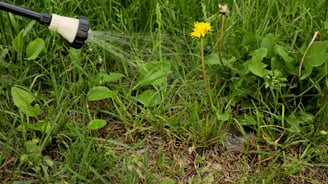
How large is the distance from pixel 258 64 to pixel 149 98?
39 centimetres

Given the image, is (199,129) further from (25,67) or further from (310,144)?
(25,67)

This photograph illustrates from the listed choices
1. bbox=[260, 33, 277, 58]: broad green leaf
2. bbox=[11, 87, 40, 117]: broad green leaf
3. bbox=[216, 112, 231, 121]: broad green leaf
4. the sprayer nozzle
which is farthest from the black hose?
bbox=[260, 33, 277, 58]: broad green leaf

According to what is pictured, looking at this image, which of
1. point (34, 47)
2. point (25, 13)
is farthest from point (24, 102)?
point (25, 13)

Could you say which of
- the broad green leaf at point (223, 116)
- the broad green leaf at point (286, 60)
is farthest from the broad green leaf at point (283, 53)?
the broad green leaf at point (223, 116)

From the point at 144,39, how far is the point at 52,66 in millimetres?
367

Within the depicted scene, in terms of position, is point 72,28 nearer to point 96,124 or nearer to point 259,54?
point 96,124

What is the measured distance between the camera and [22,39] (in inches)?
86.4

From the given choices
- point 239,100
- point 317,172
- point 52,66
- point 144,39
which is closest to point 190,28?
point 144,39

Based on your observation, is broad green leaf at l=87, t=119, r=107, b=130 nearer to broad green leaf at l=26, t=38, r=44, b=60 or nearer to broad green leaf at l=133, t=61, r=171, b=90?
broad green leaf at l=133, t=61, r=171, b=90

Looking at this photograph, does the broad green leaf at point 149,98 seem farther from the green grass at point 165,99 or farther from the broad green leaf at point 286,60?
the broad green leaf at point 286,60

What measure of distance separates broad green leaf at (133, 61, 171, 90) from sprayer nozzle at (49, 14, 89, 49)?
1.16 feet

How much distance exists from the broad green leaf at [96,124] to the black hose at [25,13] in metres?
0.38

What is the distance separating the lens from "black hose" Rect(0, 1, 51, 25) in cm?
174

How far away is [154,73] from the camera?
2176 millimetres
